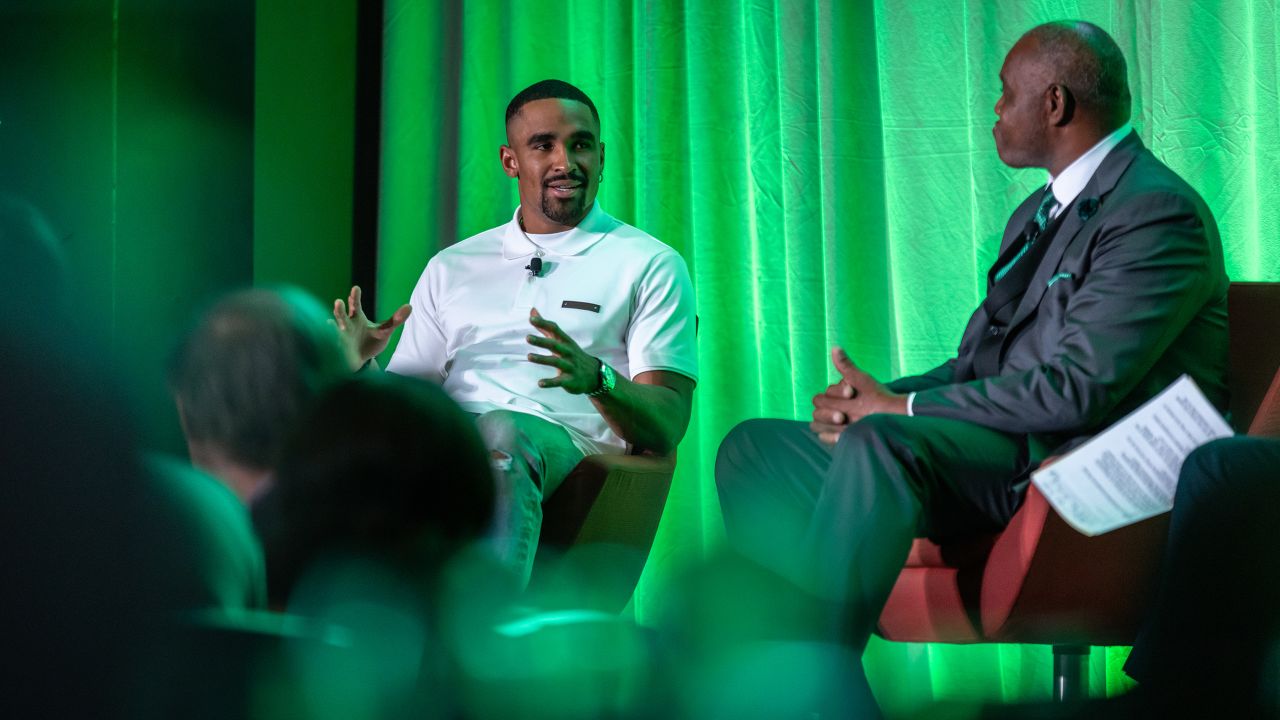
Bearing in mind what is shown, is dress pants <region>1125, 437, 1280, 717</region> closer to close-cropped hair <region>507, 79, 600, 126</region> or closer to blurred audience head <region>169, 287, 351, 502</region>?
blurred audience head <region>169, 287, 351, 502</region>

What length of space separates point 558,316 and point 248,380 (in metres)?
1.68

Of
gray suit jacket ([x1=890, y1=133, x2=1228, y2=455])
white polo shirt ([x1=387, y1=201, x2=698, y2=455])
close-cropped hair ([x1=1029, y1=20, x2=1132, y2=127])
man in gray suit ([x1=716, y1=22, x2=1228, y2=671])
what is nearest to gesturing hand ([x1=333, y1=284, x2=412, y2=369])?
white polo shirt ([x1=387, y1=201, x2=698, y2=455])

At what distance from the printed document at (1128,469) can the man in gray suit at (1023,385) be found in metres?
0.17

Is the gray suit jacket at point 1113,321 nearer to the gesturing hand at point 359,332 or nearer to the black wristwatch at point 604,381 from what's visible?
the black wristwatch at point 604,381

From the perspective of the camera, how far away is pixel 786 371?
3.16m

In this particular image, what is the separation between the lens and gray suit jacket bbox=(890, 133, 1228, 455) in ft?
6.17

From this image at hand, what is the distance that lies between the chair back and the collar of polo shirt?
1318mm

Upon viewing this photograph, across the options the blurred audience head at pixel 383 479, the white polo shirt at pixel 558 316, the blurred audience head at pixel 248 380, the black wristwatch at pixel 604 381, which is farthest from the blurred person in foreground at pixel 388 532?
the white polo shirt at pixel 558 316

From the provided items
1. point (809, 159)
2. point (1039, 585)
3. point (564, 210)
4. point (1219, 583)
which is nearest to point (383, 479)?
point (1219, 583)

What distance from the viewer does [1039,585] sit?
180cm

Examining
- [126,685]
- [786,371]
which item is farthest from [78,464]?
[786,371]

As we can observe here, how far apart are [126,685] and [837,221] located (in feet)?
8.44

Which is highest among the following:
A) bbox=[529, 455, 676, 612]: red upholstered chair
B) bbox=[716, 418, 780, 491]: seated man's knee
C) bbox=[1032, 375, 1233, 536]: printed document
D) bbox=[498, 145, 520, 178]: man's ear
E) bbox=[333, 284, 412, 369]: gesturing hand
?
bbox=[498, 145, 520, 178]: man's ear

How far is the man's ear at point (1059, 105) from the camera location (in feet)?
7.49
